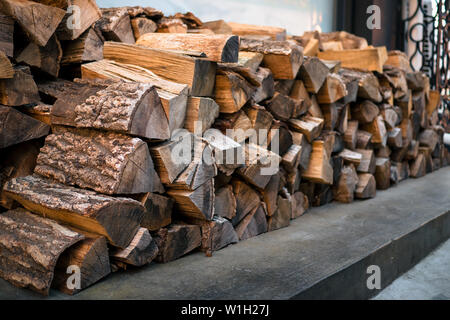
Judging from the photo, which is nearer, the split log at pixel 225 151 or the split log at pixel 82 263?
the split log at pixel 82 263

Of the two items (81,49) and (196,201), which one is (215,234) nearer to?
(196,201)

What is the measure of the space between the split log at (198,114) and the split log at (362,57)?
1933 millimetres

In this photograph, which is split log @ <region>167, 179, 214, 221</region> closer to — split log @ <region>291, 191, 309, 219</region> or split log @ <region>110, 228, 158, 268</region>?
split log @ <region>110, 228, 158, 268</region>

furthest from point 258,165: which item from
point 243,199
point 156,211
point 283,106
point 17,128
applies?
point 17,128

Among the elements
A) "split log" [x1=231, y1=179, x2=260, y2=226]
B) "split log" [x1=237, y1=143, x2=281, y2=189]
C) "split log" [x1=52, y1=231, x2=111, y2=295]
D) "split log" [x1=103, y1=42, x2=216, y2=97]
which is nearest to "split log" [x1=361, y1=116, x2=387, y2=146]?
"split log" [x1=237, y1=143, x2=281, y2=189]

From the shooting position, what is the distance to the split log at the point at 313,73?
281cm

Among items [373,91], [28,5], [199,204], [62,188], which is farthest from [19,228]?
[373,91]

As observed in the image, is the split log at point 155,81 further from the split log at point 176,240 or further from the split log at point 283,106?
the split log at point 283,106

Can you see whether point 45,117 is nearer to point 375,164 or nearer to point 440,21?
point 375,164

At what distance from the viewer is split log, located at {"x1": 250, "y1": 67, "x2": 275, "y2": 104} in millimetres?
2486

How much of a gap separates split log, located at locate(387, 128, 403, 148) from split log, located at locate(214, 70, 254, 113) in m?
2.07

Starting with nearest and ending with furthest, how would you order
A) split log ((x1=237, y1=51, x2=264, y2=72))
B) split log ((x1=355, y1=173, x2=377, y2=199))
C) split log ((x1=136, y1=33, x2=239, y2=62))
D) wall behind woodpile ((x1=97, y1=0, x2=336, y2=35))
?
1. split log ((x1=136, y1=33, x2=239, y2=62))
2. split log ((x1=237, y1=51, x2=264, y2=72))
3. wall behind woodpile ((x1=97, y1=0, x2=336, y2=35))
4. split log ((x1=355, y1=173, x2=377, y2=199))

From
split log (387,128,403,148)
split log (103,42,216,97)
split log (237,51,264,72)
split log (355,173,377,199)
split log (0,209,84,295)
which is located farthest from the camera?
split log (387,128,403,148)

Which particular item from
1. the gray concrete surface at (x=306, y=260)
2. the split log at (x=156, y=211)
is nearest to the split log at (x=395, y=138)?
the gray concrete surface at (x=306, y=260)
